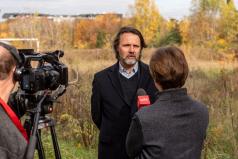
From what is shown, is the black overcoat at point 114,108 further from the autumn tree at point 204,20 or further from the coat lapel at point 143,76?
the autumn tree at point 204,20

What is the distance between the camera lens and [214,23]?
119 feet

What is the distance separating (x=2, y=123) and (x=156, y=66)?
0.87 meters

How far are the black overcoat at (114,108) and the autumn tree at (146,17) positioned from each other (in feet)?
124

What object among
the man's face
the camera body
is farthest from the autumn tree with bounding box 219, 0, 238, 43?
the camera body

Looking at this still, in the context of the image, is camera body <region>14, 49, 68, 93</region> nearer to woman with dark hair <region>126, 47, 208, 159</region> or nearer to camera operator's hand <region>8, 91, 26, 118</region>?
camera operator's hand <region>8, 91, 26, 118</region>

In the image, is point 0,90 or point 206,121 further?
point 206,121

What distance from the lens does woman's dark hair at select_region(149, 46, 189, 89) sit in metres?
2.37

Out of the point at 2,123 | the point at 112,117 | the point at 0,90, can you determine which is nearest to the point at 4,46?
the point at 0,90

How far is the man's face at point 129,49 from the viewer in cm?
332

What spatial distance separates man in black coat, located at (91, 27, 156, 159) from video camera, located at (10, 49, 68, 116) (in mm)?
643

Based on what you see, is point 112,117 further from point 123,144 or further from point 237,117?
point 237,117

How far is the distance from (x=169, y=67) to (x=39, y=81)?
77 centimetres

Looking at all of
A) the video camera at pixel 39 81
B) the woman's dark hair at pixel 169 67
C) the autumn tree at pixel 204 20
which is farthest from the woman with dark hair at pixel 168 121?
the autumn tree at pixel 204 20

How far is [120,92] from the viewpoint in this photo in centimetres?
330
